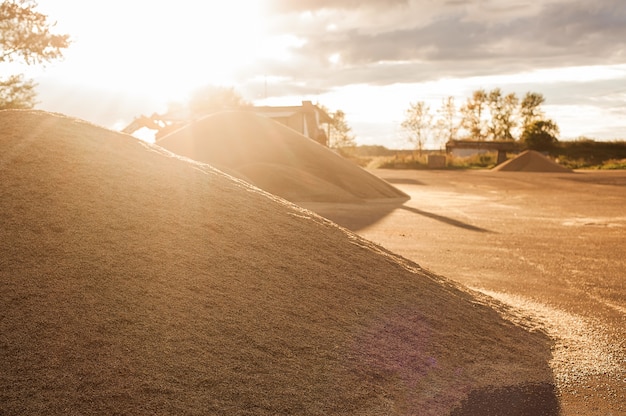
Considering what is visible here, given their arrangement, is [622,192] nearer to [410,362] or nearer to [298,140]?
[298,140]

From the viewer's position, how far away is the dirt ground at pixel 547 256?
412cm

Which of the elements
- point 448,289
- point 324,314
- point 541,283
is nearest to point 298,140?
point 541,283

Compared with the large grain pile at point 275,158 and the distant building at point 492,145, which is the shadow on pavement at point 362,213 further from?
the distant building at point 492,145

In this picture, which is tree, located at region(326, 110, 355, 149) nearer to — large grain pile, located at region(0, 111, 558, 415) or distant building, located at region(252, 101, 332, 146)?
distant building, located at region(252, 101, 332, 146)

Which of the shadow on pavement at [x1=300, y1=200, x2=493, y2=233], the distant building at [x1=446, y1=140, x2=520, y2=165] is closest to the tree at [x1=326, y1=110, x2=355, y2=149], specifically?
the distant building at [x1=446, y1=140, x2=520, y2=165]

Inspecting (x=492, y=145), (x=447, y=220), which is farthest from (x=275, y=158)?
(x=492, y=145)

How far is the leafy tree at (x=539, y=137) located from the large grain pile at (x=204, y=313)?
1505 inches

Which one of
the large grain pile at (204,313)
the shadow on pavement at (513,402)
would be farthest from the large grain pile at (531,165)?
the shadow on pavement at (513,402)

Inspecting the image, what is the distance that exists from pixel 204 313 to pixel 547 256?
590cm

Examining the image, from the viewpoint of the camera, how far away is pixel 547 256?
8164mm

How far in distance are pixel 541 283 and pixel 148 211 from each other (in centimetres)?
423

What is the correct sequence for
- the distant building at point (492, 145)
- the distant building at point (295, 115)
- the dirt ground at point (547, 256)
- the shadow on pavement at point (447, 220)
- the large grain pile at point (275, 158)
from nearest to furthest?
the dirt ground at point (547, 256)
the shadow on pavement at point (447, 220)
the large grain pile at point (275, 158)
the distant building at point (295, 115)
the distant building at point (492, 145)

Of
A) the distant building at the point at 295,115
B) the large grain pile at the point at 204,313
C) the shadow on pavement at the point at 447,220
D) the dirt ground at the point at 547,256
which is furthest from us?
the distant building at the point at 295,115

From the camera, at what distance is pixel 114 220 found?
4230 millimetres
